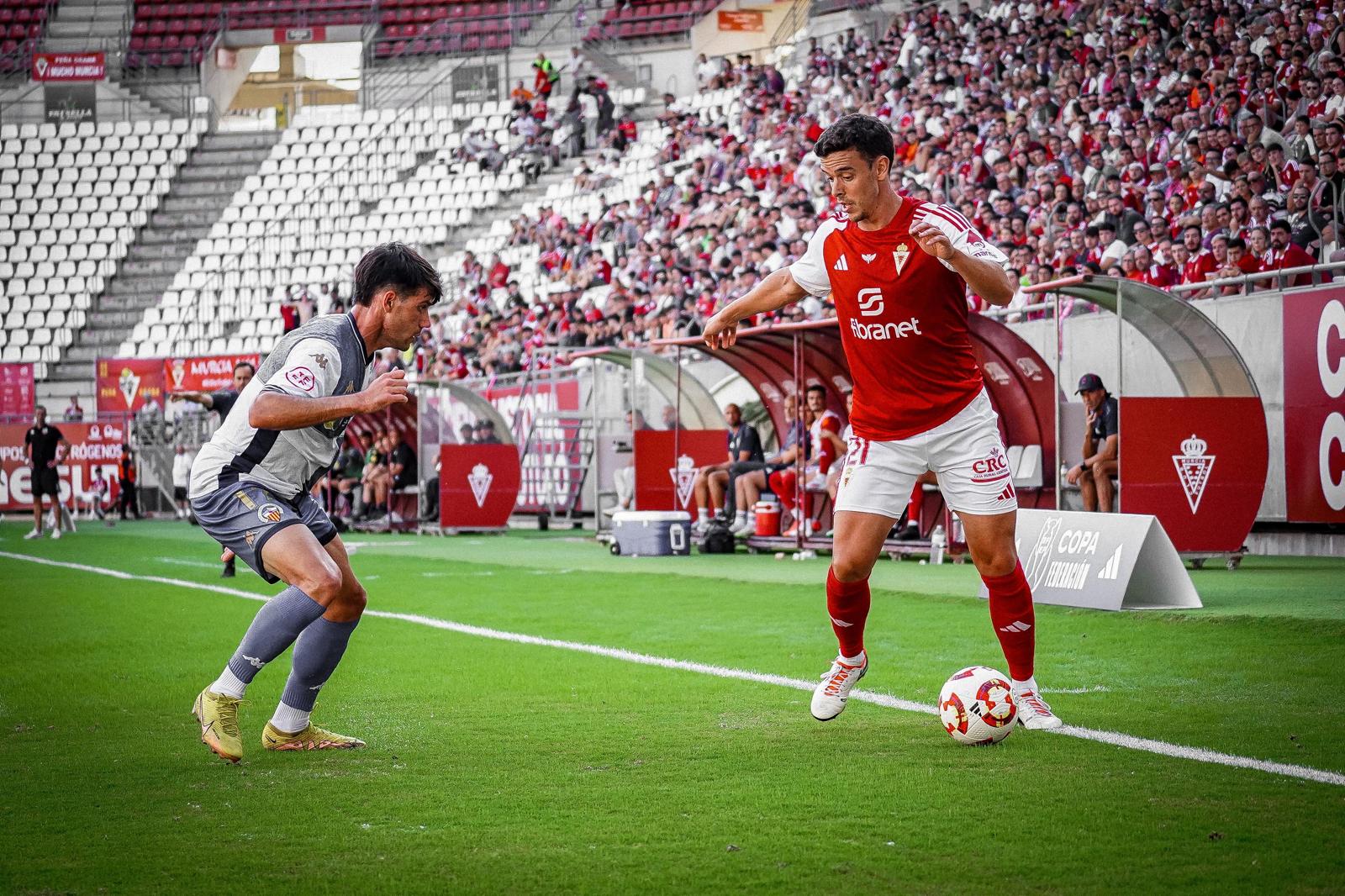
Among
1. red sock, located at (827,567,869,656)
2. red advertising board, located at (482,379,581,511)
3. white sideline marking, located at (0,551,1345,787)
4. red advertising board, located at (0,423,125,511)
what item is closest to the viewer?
white sideline marking, located at (0,551,1345,787)

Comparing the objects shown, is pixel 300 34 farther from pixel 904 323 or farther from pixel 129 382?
pixel 904 323

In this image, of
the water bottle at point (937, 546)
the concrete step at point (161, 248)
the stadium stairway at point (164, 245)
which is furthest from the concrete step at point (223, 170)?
the water bottle at point (937, 546)

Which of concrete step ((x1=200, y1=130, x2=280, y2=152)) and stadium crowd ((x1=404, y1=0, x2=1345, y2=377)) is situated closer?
stadium crowd ((x1=404, y1=0, x2=1345, y2=377))

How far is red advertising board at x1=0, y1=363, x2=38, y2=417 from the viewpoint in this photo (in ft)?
119

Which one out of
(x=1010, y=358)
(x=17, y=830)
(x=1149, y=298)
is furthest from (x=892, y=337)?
(x=1010, y=358)

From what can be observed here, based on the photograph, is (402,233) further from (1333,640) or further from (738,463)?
(1333,640)

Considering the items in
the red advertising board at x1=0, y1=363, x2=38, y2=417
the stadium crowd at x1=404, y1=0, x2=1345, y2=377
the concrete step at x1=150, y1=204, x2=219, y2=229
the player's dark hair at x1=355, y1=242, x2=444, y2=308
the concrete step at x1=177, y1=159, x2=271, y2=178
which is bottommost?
the player's dark hair at x1=355, y1=242, x2=444, y2=308

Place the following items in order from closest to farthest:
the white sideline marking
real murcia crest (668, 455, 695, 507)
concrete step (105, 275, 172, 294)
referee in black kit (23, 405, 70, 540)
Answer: the white sideline marking < real murcia crest (668, 455, 695, 507) < referee in black kit (23, 405, 70, 540) < concrete step (105, 275, 172, 294)

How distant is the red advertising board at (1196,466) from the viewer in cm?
1320

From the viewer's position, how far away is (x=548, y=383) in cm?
2592

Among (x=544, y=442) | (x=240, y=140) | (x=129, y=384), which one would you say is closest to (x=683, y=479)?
(x=544, y=442)

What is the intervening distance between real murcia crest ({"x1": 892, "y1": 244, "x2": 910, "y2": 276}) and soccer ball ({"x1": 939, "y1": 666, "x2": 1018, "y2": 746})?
1.61 meters

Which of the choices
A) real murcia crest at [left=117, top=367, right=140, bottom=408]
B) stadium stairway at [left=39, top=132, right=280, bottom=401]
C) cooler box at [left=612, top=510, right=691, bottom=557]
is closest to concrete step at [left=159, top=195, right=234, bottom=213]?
stadium stairway at [left=39, top=132, right=280, bottom=401]

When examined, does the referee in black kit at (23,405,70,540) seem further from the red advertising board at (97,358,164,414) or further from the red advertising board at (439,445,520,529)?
the red advertising board at (97,358,164,414)
